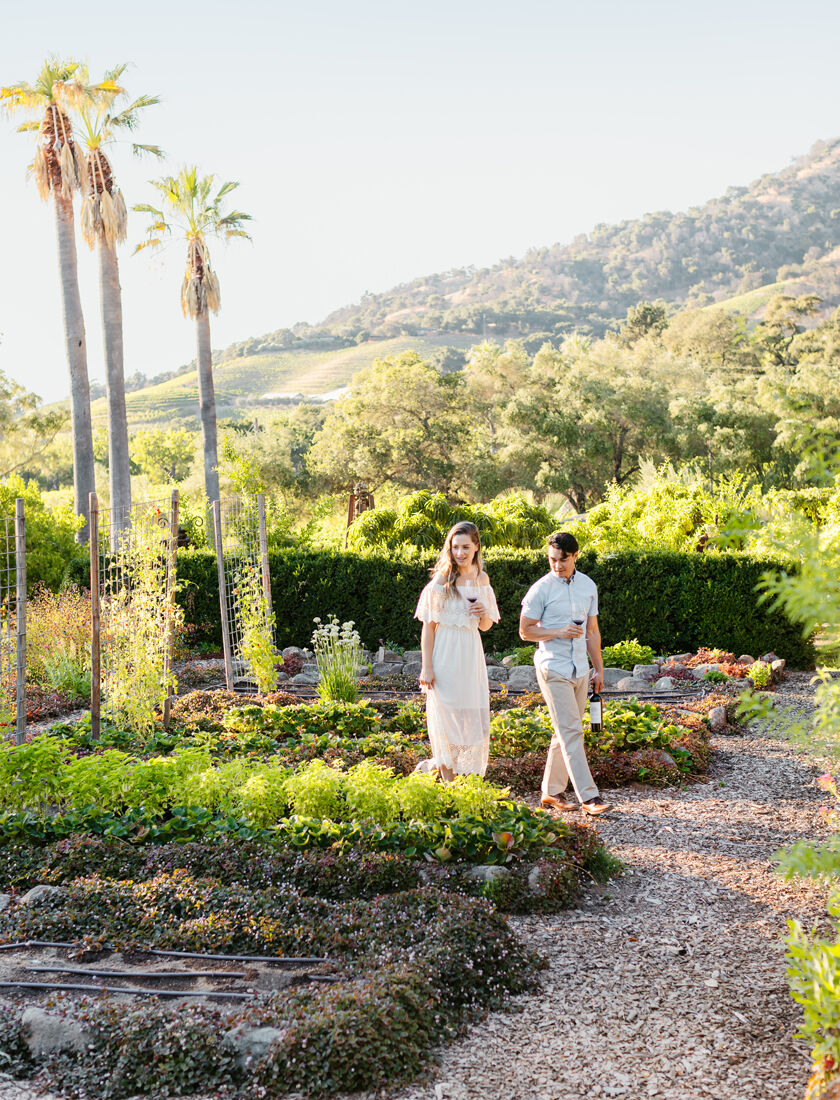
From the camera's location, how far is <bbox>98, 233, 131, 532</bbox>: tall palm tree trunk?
16.1m

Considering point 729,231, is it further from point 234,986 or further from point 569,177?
point 234,986

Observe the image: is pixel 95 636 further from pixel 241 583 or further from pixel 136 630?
pixel 241 583

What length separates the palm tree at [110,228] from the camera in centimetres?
1612

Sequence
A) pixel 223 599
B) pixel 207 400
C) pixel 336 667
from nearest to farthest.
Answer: pixel 336 667
pixel 223 599
pixel 207 400

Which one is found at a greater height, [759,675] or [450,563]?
[450,563]

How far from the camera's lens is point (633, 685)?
8070 mm

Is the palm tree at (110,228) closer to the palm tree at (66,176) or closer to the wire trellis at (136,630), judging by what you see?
the palm tree at (66,176)

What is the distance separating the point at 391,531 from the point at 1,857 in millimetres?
8611

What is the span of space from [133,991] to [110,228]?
53.4 ft

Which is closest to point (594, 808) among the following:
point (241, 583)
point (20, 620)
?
point (20, 620)

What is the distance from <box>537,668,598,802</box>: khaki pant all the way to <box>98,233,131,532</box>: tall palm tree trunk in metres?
12.7

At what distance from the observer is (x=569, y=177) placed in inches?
2739

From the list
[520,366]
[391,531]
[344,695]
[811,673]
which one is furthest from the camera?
[520,366]

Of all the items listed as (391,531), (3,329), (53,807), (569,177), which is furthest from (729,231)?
(53,807)
